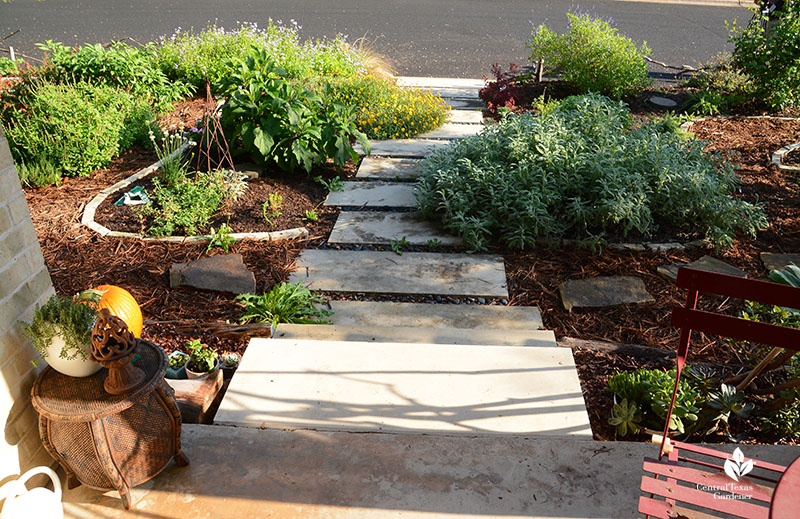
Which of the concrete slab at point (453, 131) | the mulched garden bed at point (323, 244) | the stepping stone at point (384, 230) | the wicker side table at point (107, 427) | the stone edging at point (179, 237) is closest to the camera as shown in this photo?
the wicker side table at point (107, 427)

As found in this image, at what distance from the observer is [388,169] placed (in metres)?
6.45

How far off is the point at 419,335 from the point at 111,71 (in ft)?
18.9

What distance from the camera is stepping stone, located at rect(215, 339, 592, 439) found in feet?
9.04

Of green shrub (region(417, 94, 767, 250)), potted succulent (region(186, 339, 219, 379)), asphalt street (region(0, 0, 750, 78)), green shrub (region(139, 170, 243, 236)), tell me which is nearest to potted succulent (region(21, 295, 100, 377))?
potted succulent (region(186, 339, 219, 379))

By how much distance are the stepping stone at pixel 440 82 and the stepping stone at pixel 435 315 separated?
20.7 feet

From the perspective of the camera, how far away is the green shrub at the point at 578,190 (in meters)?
4.77

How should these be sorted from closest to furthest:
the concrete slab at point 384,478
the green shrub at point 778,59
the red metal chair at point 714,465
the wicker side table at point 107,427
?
the red metal chair at point 714,465 → the wicker side table at point 107,427 → the concrete slab at point 384,478 → the green shrub at point 778,59

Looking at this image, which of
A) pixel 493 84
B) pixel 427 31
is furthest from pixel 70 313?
pixel 427 31

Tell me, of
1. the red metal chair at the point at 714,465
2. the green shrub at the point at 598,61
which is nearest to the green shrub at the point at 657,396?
the red metal chair at the point at 714,465

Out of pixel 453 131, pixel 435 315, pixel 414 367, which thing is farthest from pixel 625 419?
pixel 453 131

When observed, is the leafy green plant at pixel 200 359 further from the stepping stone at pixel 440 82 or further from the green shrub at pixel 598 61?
the stepping stone at pixel 440 82

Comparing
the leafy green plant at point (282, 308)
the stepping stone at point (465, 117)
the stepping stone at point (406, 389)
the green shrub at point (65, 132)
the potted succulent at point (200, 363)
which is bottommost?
the leafy green plant at point (282, 308)

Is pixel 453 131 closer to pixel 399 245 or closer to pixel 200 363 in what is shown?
pixel 399 245

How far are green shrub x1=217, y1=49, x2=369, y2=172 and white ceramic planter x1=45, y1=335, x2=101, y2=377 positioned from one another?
3642 millimetres
